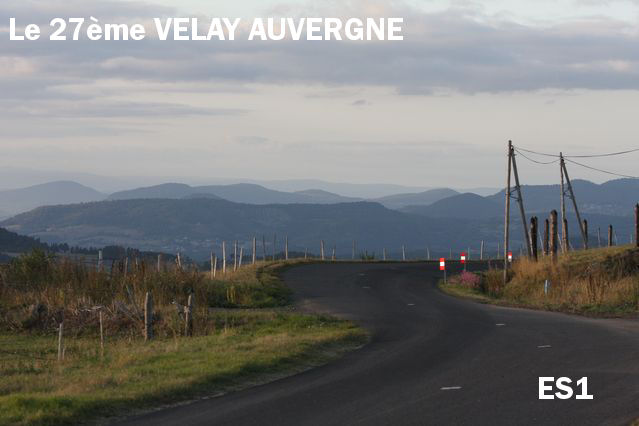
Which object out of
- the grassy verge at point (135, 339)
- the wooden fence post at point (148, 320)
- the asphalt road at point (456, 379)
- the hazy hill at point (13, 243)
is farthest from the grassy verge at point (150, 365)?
the hazy hill at point (13, 243)

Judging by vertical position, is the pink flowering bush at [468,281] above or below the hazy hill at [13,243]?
below

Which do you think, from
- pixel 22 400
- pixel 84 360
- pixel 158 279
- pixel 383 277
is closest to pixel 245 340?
pixel 84 360

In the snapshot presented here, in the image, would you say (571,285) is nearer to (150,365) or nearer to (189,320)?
(189,320)

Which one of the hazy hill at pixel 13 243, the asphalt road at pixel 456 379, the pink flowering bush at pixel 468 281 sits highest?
the hazy hill at pixel 13 243

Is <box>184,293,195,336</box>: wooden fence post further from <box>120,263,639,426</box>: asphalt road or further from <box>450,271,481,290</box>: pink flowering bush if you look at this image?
<box>450,271,481,290</box>: pink flowering bush

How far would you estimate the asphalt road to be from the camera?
46.4 feet

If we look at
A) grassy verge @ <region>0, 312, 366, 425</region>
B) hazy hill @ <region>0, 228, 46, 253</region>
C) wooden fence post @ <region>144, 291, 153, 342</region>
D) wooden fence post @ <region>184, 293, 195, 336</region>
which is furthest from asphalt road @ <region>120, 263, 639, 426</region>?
hazy hill @ <region>0, 228, 46, 253</region>

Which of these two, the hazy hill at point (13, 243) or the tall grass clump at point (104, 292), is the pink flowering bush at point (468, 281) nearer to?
the tall grass clump at point (104, 292)

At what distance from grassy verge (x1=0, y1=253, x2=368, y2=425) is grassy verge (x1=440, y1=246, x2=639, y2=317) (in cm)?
794

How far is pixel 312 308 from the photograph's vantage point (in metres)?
34.2

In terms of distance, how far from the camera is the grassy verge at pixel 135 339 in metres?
16.1

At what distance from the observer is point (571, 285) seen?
3609cm

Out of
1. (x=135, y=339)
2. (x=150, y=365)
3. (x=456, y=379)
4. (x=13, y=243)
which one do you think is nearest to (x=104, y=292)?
(x=135, y=339)

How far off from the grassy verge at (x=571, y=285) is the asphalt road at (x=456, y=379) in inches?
91.6
